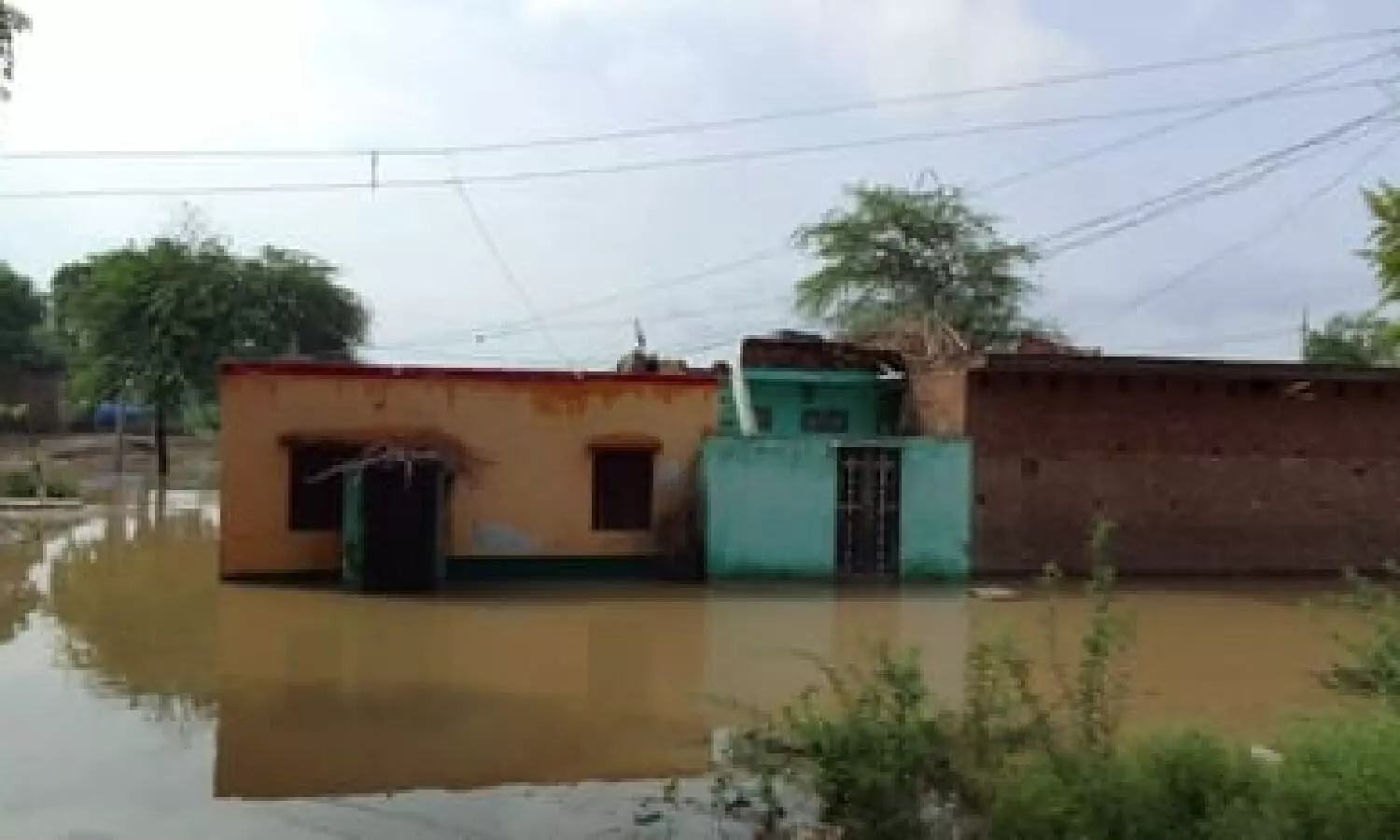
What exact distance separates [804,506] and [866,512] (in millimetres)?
1041

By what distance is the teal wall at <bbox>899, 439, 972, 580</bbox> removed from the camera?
2117 cm

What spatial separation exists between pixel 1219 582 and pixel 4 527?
2125cm

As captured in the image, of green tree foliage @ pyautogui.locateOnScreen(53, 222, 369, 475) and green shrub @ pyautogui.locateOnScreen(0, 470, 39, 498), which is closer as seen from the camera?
green shrub @ pyautogui.locateOnScreen(0, 470, 39, 498)

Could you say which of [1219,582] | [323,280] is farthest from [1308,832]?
[323,280]

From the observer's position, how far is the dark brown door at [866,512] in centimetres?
2106

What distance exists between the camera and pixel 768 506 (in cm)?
2067

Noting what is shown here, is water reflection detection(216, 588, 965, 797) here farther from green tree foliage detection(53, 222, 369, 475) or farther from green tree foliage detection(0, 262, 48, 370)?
green tree foliage detection(0, 262, 48, 370)

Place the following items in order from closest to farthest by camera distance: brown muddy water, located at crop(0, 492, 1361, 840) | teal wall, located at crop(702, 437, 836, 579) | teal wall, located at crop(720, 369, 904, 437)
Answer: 1. brown muddy water, located at crop(0, 492, 1361, 840)
2. teal wall, located at crop(702, 437, 836, 579)
3. teal wall, located at crop(720, 369, 904, 437)

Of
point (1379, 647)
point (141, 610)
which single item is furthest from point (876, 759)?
point (141, 610)

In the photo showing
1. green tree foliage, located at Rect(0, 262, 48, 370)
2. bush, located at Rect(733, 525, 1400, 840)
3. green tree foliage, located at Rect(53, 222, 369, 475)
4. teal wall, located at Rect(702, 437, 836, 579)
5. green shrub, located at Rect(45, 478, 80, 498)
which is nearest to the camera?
bush, located at Rect(733, 525, 1400, 840)

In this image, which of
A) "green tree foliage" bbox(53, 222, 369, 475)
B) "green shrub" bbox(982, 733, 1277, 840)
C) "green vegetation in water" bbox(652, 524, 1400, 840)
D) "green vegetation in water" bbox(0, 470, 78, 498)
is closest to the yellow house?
"green vegetation in water" bbox(652, 524, 1400, 840)

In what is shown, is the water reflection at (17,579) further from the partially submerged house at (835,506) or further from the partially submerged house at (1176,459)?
the partially submerged house at (1176,459)

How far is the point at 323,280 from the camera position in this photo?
4956cm

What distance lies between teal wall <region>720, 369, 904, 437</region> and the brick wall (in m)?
3.07
